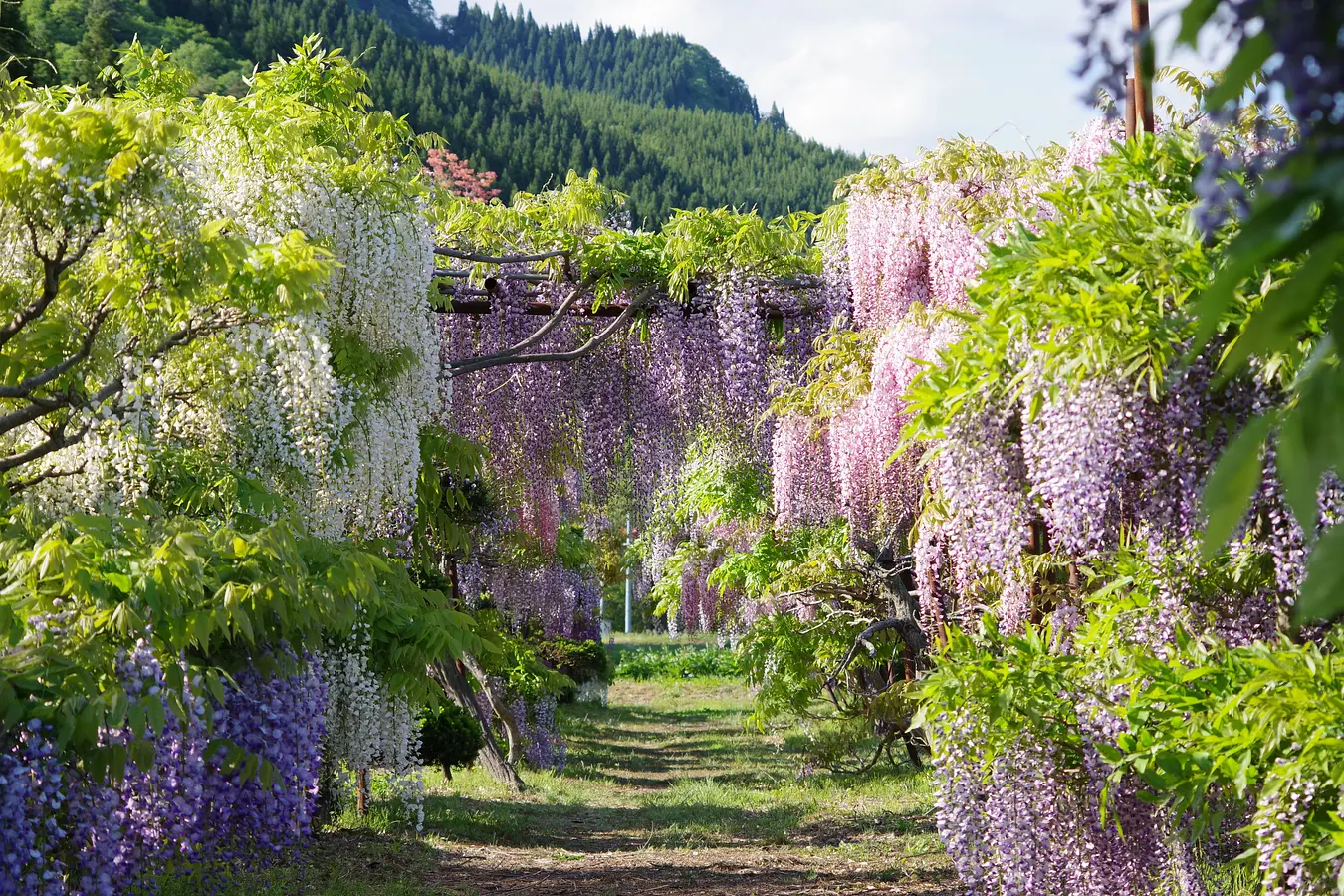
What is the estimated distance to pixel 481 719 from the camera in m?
10.2

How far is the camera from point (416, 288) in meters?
6.61

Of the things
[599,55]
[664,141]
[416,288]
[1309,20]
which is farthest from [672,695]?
[599,55]

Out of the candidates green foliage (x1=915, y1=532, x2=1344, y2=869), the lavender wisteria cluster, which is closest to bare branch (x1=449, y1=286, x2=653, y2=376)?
the lavender wisteria cluster

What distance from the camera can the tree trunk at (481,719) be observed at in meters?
9.97

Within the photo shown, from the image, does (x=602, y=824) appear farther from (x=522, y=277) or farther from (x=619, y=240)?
(x=619, y=240)

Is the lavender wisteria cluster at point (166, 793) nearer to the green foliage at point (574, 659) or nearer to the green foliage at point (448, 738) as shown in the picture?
the green foliage at point (448, 738)

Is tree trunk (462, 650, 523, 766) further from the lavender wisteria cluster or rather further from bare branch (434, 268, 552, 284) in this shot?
the lavender wisteria cluster

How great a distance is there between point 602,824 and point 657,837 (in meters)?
0.94

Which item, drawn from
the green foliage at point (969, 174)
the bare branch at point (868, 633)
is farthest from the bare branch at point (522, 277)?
the bare branch at point (868, 633)

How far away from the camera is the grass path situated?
7.06 m

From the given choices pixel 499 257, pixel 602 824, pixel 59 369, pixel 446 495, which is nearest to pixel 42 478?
pixel 59 369

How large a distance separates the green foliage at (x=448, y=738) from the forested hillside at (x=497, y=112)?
19457mm

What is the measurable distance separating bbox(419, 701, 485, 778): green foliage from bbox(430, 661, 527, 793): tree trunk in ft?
0.38

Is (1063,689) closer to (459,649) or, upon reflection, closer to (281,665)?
(459,649)
